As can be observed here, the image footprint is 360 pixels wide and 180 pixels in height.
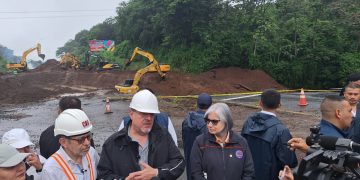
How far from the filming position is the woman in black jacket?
3.41 metres

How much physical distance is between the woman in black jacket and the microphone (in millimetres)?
1087

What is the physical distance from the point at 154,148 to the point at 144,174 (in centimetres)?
27

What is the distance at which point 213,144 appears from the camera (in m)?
3.48

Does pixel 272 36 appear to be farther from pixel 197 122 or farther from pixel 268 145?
Result: pixel 268 145

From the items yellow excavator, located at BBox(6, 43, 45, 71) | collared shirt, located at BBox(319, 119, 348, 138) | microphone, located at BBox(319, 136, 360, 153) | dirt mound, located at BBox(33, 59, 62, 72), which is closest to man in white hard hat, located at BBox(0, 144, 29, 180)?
microphone, located at BBox(319, 136, 360, 153)

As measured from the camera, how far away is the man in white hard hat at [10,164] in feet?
8.33

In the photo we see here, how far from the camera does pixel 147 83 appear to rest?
22.5 m

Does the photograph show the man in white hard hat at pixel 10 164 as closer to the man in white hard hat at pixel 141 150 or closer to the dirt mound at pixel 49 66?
the man in white hard hat at pixel 141 150

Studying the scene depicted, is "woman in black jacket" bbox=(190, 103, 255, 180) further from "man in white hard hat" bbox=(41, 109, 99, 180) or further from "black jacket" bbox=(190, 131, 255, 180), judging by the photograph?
"man in white hard hat" bbox=(41, 109, 99, 180)

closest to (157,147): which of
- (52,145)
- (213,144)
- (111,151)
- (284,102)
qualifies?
(111,151)

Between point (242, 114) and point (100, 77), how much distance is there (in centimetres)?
1646

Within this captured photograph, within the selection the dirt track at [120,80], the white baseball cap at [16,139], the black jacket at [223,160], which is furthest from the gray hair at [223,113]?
the dirt track at [120,80]

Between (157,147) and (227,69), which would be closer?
(157,147)

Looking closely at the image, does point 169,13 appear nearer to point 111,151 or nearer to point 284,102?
point 284,102
